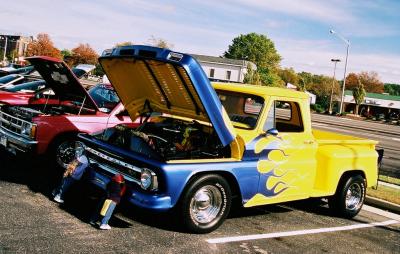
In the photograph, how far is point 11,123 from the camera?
26.6 feet

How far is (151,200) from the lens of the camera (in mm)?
5156

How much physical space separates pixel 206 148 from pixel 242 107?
0.93m

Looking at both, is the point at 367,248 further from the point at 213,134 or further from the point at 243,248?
the point at 213,134

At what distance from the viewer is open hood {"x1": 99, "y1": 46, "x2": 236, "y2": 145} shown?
17.0ft

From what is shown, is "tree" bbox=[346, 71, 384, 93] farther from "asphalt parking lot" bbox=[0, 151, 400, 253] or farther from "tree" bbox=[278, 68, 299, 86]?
"asphalt parking lot" bbox=[0, 151, 400, 253]

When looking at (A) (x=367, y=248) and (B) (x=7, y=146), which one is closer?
(A) (x=367, y=248)

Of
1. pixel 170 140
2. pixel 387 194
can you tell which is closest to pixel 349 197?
pixel 387 194

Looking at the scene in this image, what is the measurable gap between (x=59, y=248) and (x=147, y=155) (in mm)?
1522

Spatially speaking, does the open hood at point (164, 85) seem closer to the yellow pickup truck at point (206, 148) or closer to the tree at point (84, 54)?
the yellow pickup truck at point (206, 148)

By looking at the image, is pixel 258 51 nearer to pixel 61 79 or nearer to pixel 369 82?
pixel 369 82

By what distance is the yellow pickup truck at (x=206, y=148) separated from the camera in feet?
17.4

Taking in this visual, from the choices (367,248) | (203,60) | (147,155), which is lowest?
(367,248)

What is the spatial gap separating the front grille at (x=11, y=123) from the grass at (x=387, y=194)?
21.8 feet

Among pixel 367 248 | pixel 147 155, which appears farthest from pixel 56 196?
pixel 367 248
